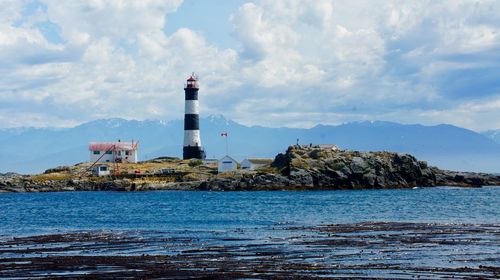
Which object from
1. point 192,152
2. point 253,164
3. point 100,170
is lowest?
point 100,170

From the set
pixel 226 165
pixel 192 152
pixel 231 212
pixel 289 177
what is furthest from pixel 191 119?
pixel 231 212

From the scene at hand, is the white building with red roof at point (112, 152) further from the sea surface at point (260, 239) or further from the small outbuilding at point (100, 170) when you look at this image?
the sea surface at point (260, 239)

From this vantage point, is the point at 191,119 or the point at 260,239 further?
the point at 191,119

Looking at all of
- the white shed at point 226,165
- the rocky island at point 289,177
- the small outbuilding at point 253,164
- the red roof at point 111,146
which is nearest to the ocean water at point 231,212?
the rocky island at point 289,177

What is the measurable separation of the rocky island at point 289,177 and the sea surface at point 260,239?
35419 millimetres

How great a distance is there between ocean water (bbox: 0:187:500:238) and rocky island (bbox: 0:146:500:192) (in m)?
15.2

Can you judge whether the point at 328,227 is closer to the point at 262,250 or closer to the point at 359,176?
the point at 262,250

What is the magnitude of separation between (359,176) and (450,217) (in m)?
64.3

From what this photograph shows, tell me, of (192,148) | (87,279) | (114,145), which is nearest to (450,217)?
(87,279)

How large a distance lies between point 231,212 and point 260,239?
32.6 metres

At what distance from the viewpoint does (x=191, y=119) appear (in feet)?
541

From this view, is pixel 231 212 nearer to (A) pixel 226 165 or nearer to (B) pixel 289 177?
(B) pixel 289 177

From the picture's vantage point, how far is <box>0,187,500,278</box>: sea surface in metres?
39.2

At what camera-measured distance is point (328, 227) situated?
6431 cm
